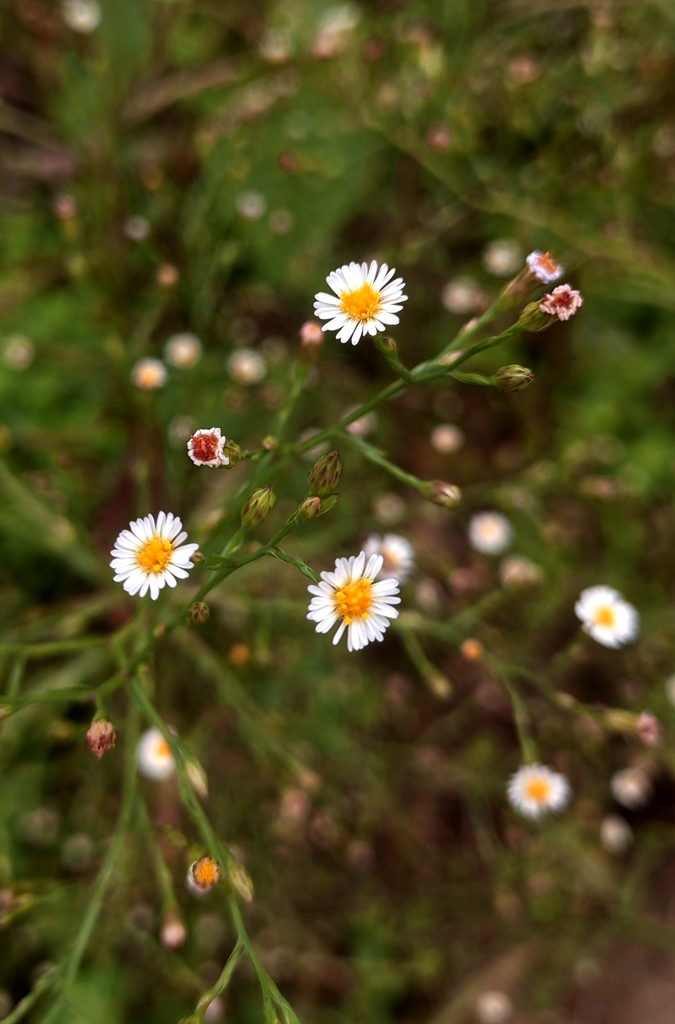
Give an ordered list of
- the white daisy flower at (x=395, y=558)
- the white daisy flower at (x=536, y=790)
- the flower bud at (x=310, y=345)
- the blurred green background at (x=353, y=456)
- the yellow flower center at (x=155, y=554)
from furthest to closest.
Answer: the blurred green background at (x=353, y=456) → the white daisy flower at (x=395, y=558) → the white daisy flower at (x=536, y=790) → the flower bud at (x=310, y=345) → the yellow flower center at (x=155, y=554)

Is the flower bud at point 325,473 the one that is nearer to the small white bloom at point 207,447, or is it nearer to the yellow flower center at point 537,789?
the small white bloom at point 207,447

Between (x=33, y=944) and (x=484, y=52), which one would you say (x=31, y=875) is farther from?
(x=484, y=52)

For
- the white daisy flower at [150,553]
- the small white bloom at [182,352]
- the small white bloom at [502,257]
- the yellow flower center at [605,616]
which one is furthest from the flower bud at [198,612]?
the small white bloom at [502,257]

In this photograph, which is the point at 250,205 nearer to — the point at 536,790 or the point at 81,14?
the point at 81,14

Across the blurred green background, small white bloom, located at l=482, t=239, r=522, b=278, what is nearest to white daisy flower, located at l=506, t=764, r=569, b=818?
the blurred green background

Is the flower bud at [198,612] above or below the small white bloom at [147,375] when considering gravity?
below

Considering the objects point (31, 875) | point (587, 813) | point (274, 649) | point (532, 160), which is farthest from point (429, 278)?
point (31, 875)

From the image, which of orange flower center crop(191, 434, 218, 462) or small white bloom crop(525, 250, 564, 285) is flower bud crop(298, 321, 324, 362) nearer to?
orange flower center crop(191, 434, 218, 462)
